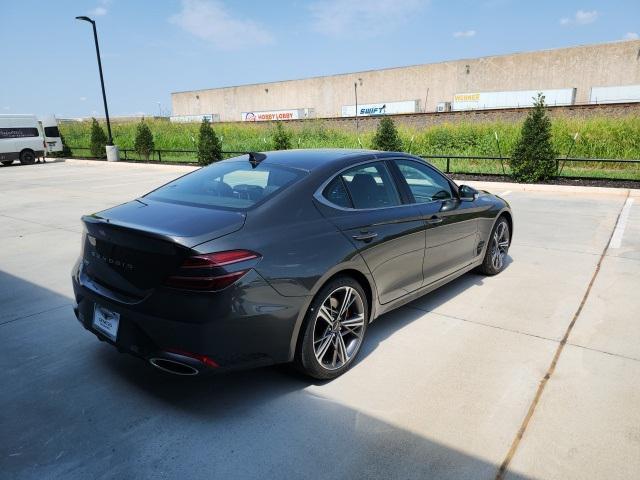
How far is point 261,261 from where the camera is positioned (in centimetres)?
268

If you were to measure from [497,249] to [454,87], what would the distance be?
62130 mm

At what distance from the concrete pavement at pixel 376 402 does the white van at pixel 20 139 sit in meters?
23.4

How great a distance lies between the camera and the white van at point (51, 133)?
94.3 ft

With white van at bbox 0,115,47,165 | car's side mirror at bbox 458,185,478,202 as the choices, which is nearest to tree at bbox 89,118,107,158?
white van at bbox 0,115,47,165

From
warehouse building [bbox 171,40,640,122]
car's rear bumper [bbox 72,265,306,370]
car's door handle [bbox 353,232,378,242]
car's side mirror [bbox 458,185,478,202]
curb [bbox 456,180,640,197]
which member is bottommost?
curb [bbox 456,180,640,197]

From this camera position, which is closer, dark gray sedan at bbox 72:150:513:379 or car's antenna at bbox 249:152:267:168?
dark gray sedan at bbox 72:150:513:379

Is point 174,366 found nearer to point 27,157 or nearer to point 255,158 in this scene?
point 255,158

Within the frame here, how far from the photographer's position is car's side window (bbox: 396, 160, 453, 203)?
416cm

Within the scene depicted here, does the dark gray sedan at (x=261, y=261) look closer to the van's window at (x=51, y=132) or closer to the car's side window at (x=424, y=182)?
the car's side window at (x=424, y=182)

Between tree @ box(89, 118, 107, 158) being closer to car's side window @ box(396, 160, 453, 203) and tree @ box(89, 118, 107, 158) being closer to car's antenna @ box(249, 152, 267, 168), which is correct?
car's antenna @ box(249, 152, 267, 168)

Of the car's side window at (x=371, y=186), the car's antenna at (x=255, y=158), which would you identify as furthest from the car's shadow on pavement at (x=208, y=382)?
the car's antenna at (x=255, y=158)

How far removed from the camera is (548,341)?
147 inches

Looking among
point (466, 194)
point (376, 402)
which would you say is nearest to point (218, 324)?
point (376, 402)

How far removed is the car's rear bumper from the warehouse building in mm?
54245
